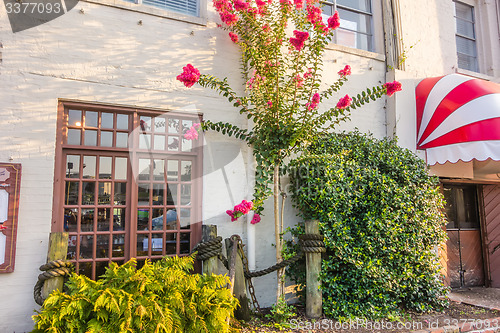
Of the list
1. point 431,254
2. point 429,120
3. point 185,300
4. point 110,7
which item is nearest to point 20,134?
point 110,7

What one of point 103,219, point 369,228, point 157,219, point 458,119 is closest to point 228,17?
point 157,219

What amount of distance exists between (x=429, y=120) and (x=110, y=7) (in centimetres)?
569

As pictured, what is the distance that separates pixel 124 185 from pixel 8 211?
1.33m

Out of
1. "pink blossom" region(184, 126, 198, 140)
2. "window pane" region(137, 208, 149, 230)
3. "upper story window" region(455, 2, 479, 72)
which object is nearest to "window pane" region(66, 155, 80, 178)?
"window pane" region(137, 208, 149, 230)

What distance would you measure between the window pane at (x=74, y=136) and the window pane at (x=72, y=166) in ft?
0.60

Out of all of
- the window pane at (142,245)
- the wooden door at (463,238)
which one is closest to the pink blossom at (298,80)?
the window pane at (142,245)

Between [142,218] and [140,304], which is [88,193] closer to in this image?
[142,218]

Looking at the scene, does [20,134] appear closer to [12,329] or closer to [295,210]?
[12,329]

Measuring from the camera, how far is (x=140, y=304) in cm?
330

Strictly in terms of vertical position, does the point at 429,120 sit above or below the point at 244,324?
above

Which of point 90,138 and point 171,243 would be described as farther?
point 171,243

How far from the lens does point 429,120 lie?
6.55 m

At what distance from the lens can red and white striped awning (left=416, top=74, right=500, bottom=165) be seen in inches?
224

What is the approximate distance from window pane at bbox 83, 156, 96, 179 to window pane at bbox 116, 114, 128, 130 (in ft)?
1.82
